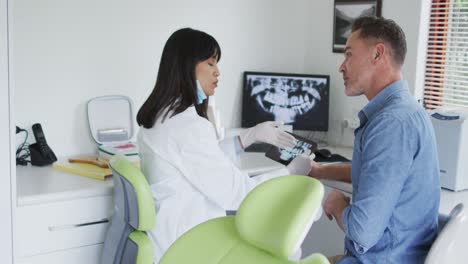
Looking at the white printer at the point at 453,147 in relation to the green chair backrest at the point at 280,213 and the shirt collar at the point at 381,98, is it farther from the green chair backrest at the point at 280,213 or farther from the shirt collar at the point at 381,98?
the green chair backrest at the point at 280,213

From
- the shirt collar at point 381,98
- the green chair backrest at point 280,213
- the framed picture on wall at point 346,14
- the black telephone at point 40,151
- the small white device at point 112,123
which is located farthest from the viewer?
the framed picture on wall at point 346,14

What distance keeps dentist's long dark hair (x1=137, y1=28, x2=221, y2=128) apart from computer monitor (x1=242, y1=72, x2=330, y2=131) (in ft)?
3.97

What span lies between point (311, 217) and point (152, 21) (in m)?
2.05

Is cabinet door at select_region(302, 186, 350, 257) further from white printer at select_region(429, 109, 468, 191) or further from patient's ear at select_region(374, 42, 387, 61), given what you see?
patient's ear at select_region(374, 42, 387, 61)

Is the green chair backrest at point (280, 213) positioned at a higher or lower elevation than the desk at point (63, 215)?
higher

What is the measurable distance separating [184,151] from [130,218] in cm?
32

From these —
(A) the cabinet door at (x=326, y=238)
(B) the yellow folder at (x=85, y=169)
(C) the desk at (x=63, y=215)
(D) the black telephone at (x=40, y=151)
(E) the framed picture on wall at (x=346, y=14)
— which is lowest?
(A) the cabinet door at (x=326, y=238)

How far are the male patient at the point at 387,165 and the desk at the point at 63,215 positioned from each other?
21.8 inches

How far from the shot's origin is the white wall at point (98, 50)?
2859mm

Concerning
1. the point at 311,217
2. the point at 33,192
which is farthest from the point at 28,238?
the point at 311,217

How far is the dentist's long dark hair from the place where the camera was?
2.26 metres

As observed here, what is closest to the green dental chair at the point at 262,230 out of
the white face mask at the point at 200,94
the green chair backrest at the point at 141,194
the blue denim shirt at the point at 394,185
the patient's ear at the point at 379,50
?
the blue denim shirt at the point at 394,185

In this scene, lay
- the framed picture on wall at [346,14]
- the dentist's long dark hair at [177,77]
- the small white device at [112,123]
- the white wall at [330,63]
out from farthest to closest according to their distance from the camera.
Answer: the white wall at [330,63] < the framed picture on wall at [346,14] < the small white device at [112,123] < the dentist's long dark hair at [177,77]

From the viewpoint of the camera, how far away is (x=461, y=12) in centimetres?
300
